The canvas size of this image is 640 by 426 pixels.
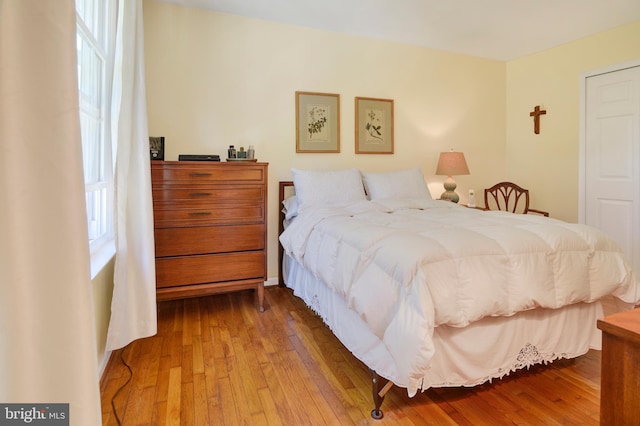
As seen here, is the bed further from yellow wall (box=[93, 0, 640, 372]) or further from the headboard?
yellow wall (box=[93, 0, 640, 372])

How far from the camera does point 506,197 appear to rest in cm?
418

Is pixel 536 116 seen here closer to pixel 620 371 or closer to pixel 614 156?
pixel 614 156

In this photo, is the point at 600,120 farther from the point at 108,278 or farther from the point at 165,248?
the point at 108,278

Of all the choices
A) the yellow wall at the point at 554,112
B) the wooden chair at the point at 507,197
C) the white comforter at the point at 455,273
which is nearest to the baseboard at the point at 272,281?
the white comforter at the point at 455,273

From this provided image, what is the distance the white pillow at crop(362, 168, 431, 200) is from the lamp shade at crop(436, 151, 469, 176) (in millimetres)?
507

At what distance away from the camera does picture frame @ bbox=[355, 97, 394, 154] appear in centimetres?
362

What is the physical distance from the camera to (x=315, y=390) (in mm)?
1681

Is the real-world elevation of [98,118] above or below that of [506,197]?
above

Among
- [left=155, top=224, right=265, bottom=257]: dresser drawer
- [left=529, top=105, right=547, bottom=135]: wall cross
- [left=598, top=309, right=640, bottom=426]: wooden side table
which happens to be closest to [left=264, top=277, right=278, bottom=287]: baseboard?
[left=155, top=224, right=265, bottom=257]: dresser drawer

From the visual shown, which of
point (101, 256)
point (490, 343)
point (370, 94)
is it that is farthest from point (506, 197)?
point (101, 256)

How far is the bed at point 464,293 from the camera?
4.58 ft

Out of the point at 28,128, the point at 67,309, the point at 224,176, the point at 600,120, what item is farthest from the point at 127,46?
the point at 600,120

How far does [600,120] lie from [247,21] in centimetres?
361

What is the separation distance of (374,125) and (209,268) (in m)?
2.23
